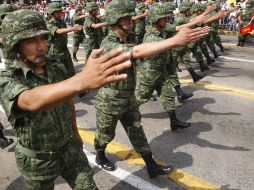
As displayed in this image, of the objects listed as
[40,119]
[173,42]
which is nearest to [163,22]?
[173,42]

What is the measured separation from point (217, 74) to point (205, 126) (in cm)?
411

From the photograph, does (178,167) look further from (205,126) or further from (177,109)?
(177,109)

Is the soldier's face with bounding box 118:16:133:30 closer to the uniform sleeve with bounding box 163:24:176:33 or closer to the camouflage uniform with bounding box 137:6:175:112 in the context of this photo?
the camouflage uniform with bounding box 137:6:175:112

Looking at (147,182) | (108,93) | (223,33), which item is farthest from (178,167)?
(223,33)

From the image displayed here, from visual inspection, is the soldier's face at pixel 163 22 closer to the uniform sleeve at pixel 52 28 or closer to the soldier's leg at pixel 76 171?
the uniform sleeve at pixel 52 28

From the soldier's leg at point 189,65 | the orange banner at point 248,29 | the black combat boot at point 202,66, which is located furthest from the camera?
the orange banner at point 248,29

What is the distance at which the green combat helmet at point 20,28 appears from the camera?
284 centimetres

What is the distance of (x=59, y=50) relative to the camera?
800cm

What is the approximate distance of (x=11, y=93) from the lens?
2.52 meters

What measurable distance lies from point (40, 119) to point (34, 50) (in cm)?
57

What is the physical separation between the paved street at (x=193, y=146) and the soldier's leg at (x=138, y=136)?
0.13 metres

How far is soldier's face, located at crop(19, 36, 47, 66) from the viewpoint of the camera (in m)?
2.87

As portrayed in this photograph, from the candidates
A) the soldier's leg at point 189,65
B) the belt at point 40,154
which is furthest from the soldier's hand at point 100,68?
the soldier's leg at point 189,65

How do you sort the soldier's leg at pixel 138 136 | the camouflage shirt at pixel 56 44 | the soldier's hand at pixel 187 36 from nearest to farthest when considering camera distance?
the soldier's hand at pixel 187 36 → the soldier's leg at pixel 138 136 → the camouflage shirt at pixel 56 44
